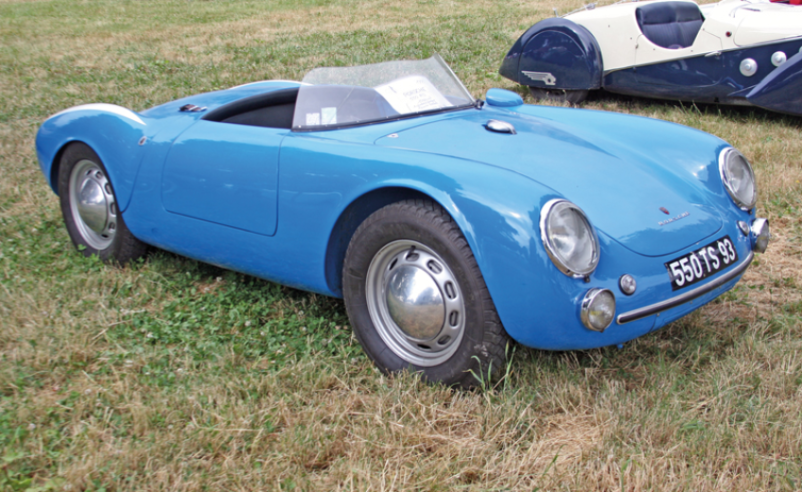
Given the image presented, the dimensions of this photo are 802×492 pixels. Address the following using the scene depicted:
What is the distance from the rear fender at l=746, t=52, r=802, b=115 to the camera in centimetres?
511

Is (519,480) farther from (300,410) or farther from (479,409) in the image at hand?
(300,410)

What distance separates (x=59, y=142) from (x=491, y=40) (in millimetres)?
7598

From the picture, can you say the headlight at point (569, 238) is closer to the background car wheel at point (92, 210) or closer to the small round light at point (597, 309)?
the small round light at point (597, 309)

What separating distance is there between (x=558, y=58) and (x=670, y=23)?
3.53 ft

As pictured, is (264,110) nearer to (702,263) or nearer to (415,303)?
(415,303)

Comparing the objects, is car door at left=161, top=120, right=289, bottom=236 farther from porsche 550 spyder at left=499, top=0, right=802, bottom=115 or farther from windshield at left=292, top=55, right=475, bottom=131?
porsche 550 spyder at left=499, top=0, right=802, bottom=115

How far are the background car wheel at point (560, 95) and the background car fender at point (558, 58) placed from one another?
0.09 metres

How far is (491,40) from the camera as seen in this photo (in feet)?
33.0

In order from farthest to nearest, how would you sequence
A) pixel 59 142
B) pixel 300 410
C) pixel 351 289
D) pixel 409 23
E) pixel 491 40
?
pixel 409 23
pixel 491 40
pixel 59 142
pixel 351 289
pixel 300 410

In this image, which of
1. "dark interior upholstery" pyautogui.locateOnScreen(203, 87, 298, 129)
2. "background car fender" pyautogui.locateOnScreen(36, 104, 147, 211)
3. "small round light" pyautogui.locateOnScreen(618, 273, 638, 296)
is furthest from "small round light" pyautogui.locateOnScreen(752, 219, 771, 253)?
"background car fender" pyautogui.locateOnScreen(36, 104, 147, 211)

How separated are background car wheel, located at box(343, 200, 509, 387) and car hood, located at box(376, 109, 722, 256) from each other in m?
0.31

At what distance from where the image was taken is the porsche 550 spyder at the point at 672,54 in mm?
5336

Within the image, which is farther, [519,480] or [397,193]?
[397,193]

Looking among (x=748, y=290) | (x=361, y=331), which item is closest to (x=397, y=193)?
(x=361, y=331)
